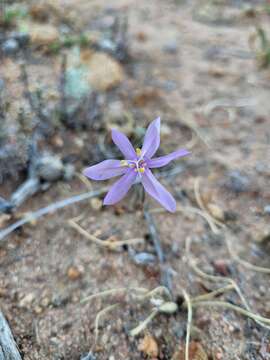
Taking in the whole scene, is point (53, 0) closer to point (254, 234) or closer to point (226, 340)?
point (254, 234)

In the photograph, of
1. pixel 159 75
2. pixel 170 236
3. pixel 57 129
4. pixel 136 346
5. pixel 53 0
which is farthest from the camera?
pixel 53 0

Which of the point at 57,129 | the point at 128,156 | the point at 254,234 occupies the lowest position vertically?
the point at 254,234

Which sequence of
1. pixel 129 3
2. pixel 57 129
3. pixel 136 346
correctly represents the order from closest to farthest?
pixel 136 346 < pixel 57 129 < pixel 129 3

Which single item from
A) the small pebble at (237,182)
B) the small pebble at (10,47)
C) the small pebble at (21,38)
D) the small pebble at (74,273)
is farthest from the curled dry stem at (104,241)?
the small pebble at (21,38)

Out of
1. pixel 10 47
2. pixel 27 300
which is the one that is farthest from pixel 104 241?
pixel 10 47

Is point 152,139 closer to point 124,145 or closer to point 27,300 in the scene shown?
point 124,145

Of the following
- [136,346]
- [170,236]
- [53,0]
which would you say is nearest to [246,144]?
[170,236]
